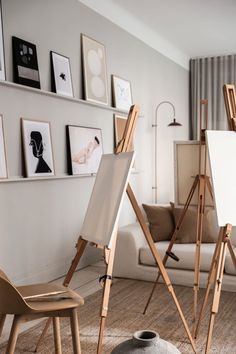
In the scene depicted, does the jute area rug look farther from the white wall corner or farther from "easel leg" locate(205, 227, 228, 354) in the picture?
the white wall corner

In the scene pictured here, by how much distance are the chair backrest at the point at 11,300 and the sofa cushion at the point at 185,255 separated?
2.23 metres

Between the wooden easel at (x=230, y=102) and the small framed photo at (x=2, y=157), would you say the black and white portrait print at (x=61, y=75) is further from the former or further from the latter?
the wooden easel at (x=230, y=102)

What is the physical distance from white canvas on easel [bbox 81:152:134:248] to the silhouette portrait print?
1.20 meters

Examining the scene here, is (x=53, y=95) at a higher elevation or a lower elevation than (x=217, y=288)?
higher

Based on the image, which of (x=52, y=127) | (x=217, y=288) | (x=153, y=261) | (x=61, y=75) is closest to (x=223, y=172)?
(x=217, y=288)

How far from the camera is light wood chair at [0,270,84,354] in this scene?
6.47 ft

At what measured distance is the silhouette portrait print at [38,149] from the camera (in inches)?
150

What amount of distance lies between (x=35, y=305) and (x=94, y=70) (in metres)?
3.23

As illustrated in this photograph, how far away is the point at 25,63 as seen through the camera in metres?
3.73

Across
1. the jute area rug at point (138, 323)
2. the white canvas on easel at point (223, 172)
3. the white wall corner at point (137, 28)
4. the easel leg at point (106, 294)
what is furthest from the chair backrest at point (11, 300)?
the white wall corner at point (137, 28)

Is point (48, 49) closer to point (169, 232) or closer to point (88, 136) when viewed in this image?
point (88, 136)

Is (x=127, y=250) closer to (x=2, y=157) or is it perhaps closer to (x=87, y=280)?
(x=87, y=280)

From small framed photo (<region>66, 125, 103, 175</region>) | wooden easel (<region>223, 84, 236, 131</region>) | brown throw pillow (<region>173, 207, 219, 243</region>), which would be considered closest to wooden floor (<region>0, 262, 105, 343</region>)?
brown throw pillow (<region>173, 207, 219, 243</region>)

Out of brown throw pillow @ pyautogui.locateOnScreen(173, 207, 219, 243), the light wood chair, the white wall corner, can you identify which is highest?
the white wall corner
